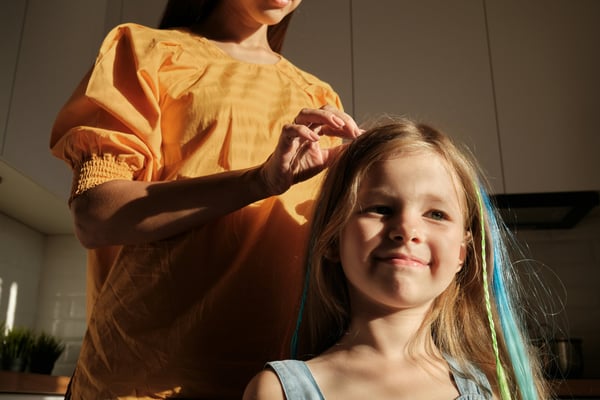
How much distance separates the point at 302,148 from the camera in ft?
2.30

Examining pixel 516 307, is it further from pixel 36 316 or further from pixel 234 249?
pixel 36 316

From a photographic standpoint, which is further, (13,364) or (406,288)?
(13,364)

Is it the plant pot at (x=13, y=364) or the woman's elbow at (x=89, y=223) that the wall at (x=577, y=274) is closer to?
the plant pot at (x=13, y=364)

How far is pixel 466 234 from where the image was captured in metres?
0.77

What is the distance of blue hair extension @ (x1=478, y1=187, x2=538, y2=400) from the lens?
0.71 m

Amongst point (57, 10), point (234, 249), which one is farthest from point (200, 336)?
point (57, 10)

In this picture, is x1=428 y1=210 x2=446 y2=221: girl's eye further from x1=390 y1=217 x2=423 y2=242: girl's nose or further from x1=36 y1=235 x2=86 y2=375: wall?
x1=36 y1=235 x2=86 y2=375: wall

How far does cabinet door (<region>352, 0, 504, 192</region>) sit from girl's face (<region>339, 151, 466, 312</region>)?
1.75m

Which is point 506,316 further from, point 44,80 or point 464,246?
point 44,80

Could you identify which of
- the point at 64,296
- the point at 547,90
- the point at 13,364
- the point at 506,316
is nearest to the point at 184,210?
the point at 506,316

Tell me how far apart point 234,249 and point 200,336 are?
4.2 inches

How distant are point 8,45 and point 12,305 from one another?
1.06 meters

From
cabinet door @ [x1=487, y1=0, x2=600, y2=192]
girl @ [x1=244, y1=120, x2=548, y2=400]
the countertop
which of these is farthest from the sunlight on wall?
girl @ [x1=244, y1=120, x2=548, y2=400]

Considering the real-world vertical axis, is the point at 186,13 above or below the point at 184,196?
above
